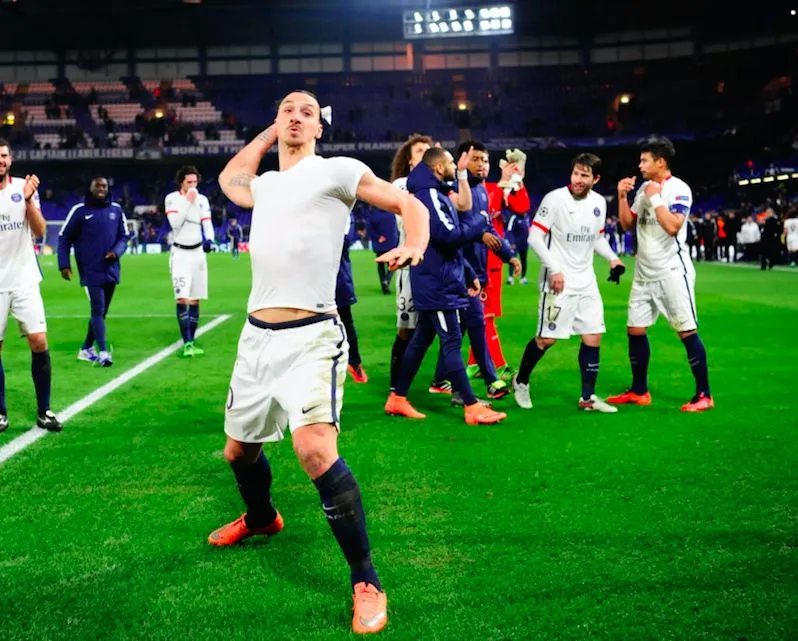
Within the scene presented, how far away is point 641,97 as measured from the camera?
56281mm

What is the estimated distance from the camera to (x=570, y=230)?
7223 millimetres

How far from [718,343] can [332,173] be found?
351 inches

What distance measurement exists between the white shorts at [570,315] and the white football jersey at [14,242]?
13.0 ft

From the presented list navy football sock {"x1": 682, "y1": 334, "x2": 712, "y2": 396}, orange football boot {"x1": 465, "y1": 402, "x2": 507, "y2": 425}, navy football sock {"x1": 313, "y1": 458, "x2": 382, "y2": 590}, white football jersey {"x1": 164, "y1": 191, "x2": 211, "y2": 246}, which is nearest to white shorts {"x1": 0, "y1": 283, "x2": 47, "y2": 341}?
orange football boot {"x1": 465, "y1": 402, "x2": 507, "y2": 425}

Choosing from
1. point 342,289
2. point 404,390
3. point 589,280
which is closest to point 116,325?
point 342,289

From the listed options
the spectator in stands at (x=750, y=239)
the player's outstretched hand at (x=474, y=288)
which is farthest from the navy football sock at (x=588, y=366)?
the spectator in stands at (x=750, y=239)

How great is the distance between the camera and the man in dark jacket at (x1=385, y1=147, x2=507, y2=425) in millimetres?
6730

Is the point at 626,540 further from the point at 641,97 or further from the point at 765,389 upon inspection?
the point at 641,97

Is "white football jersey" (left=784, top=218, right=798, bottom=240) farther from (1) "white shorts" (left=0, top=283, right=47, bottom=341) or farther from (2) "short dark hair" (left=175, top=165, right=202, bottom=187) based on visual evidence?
(1) "white shorts" (left=0, top=283, right=47, bottom=341)

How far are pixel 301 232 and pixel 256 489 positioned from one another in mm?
1320

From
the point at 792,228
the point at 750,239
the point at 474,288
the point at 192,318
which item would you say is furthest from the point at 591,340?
the point at 750,239

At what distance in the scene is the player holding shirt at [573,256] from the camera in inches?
284

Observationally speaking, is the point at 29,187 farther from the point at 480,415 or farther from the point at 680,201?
the point at 680,201

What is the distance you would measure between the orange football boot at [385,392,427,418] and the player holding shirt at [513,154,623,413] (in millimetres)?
1200
